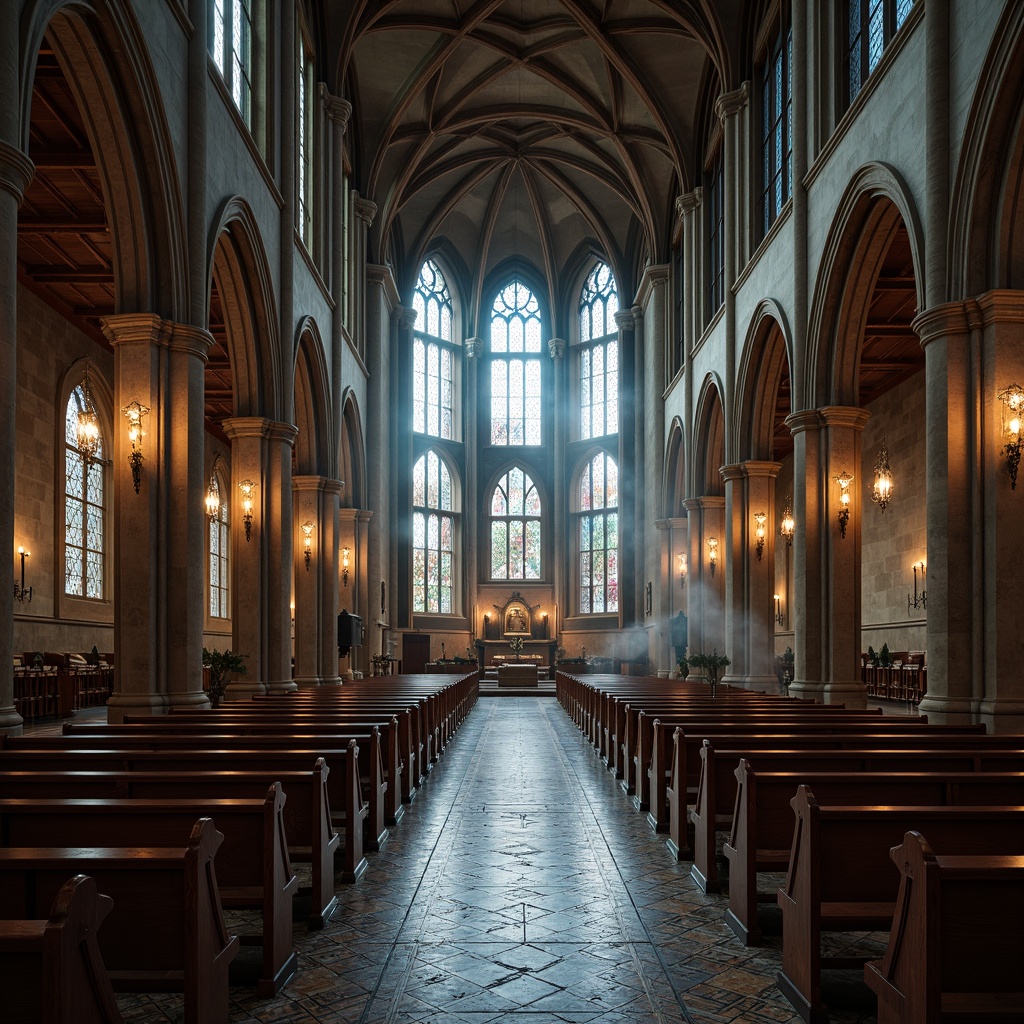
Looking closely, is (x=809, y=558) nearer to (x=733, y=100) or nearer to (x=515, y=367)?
(x=733, y=100)

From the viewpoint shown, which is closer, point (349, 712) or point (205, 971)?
point (205, 971)

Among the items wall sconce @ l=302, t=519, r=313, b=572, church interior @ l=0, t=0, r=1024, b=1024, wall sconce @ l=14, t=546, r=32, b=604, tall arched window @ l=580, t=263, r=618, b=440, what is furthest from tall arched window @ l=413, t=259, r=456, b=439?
wall sconce @ l=14, t=546, r=32, b=604

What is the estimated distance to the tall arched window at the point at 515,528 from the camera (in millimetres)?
40438

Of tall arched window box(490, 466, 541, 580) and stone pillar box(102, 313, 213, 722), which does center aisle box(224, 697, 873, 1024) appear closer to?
stone pillar box(102, 313, 213, 722)

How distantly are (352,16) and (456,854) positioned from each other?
776 inches

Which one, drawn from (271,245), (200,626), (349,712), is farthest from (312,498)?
(349,712)

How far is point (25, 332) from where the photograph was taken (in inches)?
760

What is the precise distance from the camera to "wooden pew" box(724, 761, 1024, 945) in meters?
5.07

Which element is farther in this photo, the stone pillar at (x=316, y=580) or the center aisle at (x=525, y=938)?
the stone pillar at (x=316, y=580)

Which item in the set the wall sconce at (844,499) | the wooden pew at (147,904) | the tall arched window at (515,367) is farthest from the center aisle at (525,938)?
the tall arched window at (515,367)

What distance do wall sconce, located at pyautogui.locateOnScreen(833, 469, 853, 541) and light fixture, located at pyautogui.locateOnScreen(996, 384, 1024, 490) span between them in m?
5.11

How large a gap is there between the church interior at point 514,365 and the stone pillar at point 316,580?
0.10m

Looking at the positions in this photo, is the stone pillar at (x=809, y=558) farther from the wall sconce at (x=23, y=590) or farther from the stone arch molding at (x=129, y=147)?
the wall sconce at (x=23, y=590)

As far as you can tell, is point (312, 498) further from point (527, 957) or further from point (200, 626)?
point (527, 957)
